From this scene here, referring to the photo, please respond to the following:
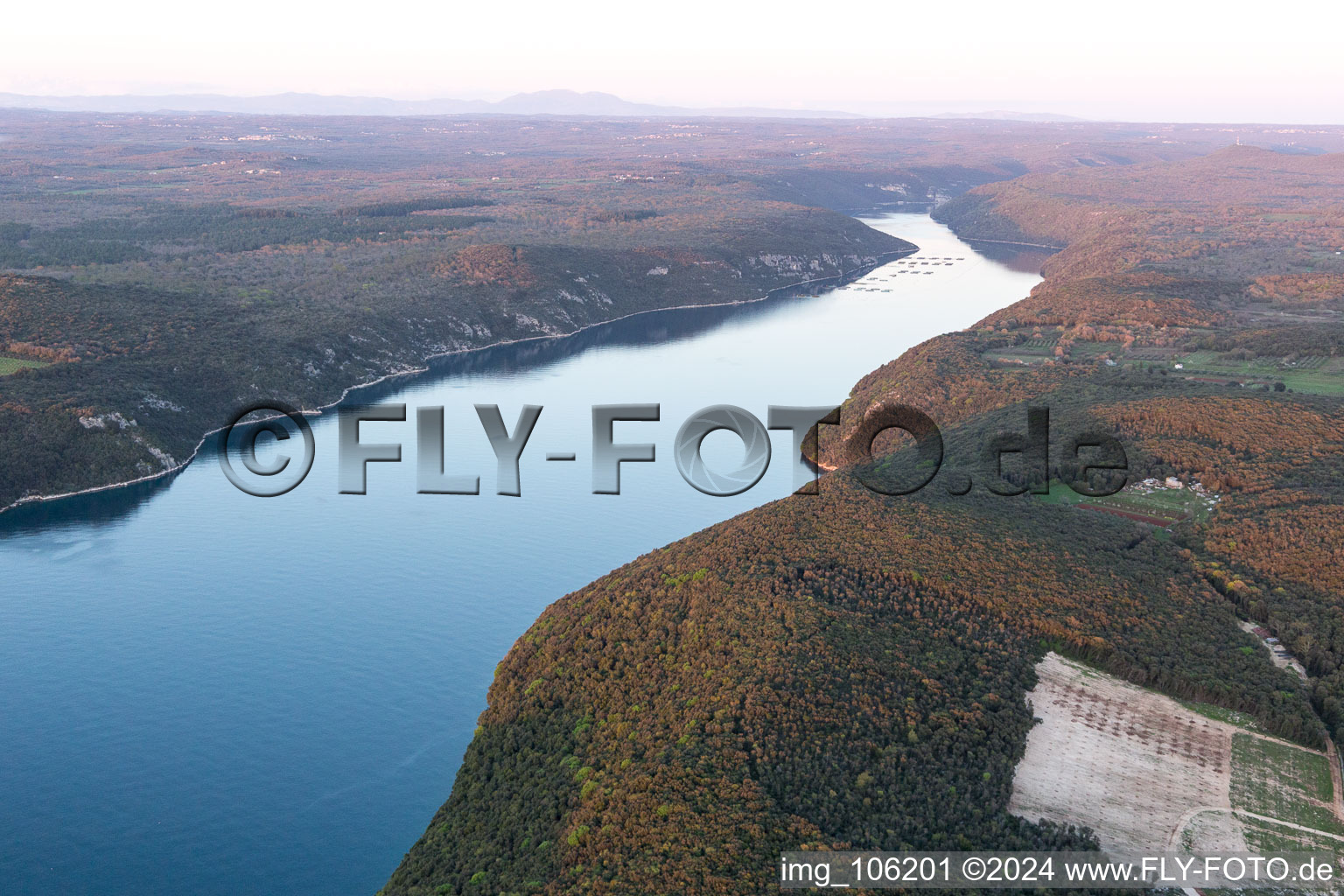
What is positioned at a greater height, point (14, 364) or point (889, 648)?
point (14, 364)

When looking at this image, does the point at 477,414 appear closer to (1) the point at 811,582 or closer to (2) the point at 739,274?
(1) the point at 811,582

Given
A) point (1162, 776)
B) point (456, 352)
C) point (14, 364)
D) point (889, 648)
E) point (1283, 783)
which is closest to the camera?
point (1283, 783)

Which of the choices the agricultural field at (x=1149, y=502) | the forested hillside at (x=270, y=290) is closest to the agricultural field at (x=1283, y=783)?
the agricultural field at (x=1149, y=502)

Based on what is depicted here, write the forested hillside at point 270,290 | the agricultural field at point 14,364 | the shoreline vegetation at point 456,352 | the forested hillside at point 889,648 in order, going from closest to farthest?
the forested hillside at point 889,648, the shoreline vegetation at point 456,352, the forested hillside at point 270,290, the agricultural field at point 14,364

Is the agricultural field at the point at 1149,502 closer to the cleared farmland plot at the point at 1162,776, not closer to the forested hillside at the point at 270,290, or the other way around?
the cleared farmland plot at the point at 1162,776

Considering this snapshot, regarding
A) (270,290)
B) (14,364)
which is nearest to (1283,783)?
(14,364)

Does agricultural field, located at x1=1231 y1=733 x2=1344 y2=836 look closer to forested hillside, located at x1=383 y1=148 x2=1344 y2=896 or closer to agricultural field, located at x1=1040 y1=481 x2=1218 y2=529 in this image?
forested hillside, located at x1=383 y1=148 x2=1344 y2=896

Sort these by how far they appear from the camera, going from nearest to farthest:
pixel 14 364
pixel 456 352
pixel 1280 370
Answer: pixel 14 364 → pixel 1280 370 → pixel 456 352

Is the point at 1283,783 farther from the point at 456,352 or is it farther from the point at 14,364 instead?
the point at 456,352
